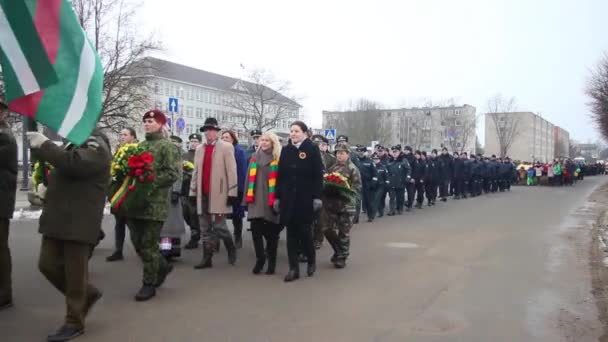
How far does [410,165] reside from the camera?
17141 millimetres

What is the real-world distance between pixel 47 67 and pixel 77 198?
1092mm

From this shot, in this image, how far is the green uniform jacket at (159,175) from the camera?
568 centimetres

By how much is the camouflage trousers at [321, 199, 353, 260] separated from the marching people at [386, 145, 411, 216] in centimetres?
728

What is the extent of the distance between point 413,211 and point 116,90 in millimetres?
19912

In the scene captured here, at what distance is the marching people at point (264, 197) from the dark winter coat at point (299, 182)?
0.24 metres

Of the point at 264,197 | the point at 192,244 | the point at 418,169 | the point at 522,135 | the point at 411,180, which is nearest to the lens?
the point at 264,197

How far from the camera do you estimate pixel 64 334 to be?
4535 millimetres

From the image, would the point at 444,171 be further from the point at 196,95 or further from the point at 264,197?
the point at 196,95

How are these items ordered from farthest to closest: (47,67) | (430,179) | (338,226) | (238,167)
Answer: (430,179) → (238,167) → (338,226) → (47,67)

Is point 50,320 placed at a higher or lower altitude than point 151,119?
lower

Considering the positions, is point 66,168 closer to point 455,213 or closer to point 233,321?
point 233,321

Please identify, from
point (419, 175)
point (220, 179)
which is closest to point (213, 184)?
point (220, 179)

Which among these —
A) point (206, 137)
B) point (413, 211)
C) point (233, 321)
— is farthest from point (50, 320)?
point (413, 211)

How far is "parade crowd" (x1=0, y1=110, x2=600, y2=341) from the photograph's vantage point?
14.8 ft
